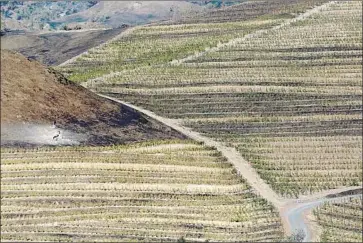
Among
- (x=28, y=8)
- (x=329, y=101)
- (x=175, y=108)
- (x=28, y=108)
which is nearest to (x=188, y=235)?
(x=28, y=108)

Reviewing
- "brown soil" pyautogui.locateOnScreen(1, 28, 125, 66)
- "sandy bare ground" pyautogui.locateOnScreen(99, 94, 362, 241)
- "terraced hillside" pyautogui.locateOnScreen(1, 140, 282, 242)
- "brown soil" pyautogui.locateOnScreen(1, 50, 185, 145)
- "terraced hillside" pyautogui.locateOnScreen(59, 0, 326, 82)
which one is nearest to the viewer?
"terraced hillside" pyautogui.locateOnScreen(1, 140, 282, 242)

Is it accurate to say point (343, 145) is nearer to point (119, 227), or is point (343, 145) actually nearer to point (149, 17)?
point (119, 227)

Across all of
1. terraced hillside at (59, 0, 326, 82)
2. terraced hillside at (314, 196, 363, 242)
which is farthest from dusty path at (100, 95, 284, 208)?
terraced hillside at (59, 0, 326, 82)

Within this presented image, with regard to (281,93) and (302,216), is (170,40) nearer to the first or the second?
(281,93)

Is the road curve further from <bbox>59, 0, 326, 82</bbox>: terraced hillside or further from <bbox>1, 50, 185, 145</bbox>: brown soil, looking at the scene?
<bbox>59, 0, 326, 82</bbox>: terraced hillside

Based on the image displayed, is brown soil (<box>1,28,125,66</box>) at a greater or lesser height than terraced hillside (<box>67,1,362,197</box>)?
greater
